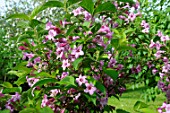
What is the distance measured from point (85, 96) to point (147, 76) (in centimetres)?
153

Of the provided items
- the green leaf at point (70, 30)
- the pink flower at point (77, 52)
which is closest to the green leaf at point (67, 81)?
the pink flower at point (77, 52)

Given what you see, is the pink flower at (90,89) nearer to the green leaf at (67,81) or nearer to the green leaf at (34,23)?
the green leaf at (67,81)

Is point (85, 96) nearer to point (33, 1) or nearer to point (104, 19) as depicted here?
point (104, 19)

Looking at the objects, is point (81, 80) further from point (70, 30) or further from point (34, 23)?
point (34, 23)

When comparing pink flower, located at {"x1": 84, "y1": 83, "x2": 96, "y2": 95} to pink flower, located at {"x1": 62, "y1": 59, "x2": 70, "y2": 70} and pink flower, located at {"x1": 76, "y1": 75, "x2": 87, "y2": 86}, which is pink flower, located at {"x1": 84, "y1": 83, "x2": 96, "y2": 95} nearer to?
pink flower, located at {"x1": 76, "y1": 75, "x2": 87, "y2": 86}

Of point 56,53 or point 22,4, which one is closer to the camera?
point 56,53

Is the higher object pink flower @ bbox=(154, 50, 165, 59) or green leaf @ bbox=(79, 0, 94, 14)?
green leaf @ bbox=(79, 0, 94, 14)

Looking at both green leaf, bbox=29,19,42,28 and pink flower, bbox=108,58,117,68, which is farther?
pink flower, bbox=108,58,117,68

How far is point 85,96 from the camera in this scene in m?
2.09

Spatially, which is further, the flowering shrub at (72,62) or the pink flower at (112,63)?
the pink flower at (112,63)

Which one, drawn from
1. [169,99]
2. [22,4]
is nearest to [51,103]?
[169,99]

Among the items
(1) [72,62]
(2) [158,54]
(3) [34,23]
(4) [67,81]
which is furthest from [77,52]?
(2) [158,54]

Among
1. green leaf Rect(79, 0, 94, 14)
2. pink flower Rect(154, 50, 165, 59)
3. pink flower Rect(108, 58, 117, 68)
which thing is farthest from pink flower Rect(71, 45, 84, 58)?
pink flower Rect(154, 50, 165, 59)

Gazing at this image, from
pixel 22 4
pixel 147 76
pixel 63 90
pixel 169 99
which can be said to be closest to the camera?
pixel 63 90
